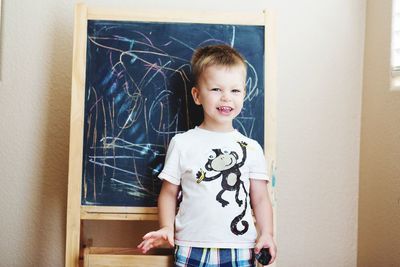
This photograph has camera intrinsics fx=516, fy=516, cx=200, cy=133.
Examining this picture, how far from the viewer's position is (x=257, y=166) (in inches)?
76.9

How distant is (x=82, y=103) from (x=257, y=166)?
2.38ft

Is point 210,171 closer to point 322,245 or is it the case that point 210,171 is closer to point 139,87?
point 139,87

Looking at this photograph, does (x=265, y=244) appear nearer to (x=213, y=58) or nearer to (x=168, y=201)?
(x=168, y=201)

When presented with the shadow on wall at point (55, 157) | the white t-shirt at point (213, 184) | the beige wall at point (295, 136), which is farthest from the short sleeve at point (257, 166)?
the shadow on wall at point (55, 157)

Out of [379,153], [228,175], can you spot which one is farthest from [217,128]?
[379,153]

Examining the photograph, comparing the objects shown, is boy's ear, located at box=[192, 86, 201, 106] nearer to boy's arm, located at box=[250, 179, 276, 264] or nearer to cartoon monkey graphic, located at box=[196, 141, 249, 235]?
cartoon monkey graphic, located at box=[196, 141, 249, 235]

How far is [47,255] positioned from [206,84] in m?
1.13

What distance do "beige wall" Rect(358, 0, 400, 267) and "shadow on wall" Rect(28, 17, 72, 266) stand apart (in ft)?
4.58

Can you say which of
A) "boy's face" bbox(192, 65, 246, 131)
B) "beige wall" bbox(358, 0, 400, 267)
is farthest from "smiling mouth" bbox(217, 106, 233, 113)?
"beige wall" bbox(358, 0, 400, 267)

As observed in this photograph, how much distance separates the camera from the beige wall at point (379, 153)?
2.16 metres

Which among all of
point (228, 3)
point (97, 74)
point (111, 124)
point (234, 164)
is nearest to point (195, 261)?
point (234, 164)

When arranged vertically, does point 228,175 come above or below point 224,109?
below

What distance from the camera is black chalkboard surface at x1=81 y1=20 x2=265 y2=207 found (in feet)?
6.68

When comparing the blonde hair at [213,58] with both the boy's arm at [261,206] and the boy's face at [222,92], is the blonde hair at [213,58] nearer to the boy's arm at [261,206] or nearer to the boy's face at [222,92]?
the boy's face at [222,92]
